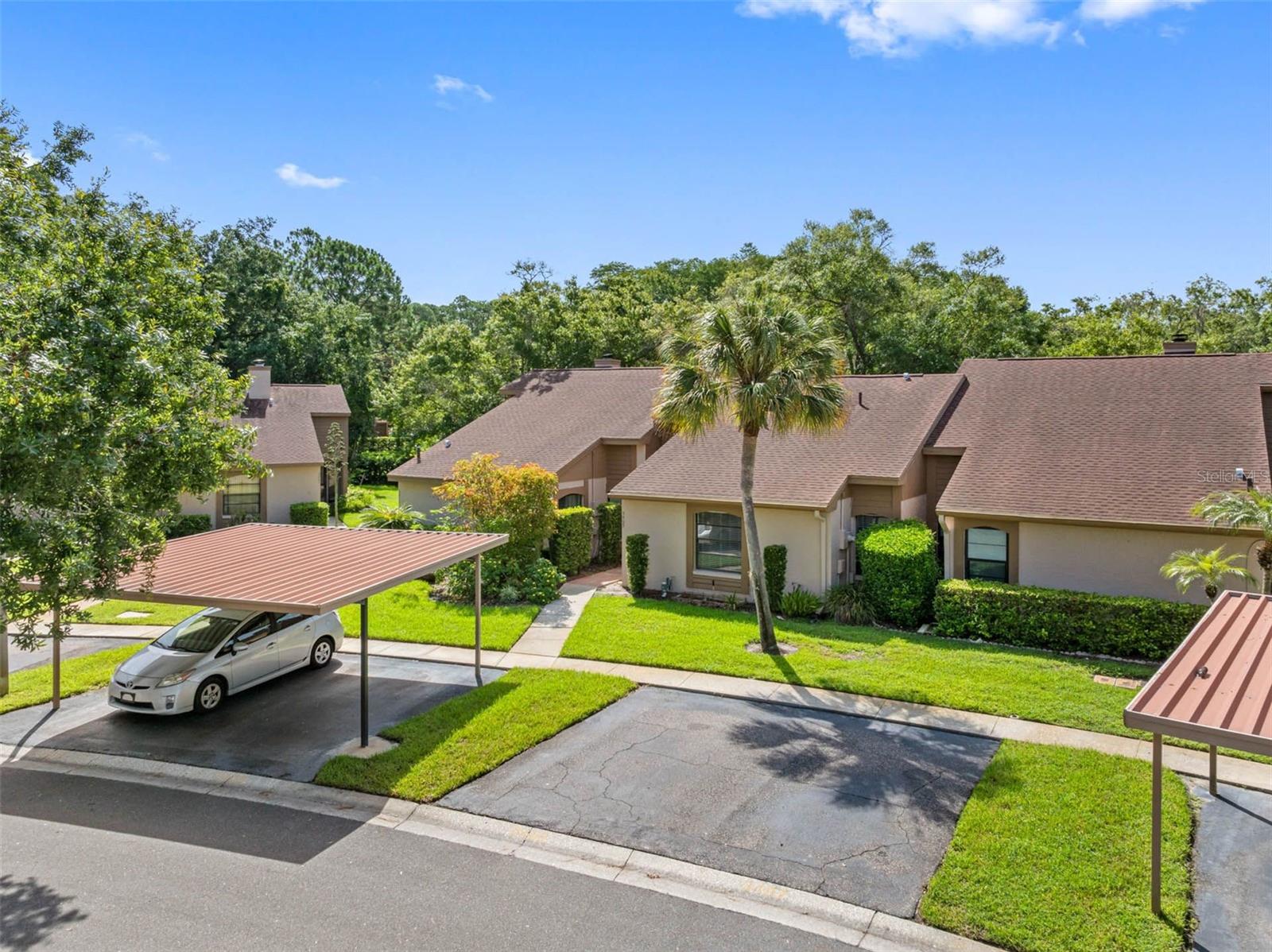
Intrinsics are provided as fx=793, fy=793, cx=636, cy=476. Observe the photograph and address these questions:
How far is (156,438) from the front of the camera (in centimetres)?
1031

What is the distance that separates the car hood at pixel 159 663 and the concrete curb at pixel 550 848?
1415 millimetres

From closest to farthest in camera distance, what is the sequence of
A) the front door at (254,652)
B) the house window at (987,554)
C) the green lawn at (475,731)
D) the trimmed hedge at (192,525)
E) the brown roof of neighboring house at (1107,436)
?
the green lawn at (475,731) < the front door at (254,652) < the brown roof of neighboring house at (1107,436) < the house window at (987,554) < the trimmed hedge at (192,525)

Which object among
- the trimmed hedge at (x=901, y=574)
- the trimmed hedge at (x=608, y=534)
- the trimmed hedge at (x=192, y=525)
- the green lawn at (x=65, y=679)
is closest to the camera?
the green lawn at (x=65, y=679)

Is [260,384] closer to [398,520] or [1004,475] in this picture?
[398,520]

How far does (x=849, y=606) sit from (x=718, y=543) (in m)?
3.83

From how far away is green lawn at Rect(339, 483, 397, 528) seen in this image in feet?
116

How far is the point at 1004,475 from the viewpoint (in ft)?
61.3

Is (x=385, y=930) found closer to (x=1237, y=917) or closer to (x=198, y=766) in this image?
(x=198, y=766)

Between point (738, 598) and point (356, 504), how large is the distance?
24.4m

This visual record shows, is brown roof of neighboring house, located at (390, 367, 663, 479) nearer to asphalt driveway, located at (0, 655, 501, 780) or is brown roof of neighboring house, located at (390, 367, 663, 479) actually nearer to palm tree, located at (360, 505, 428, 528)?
palm tree, located at (360, 505, 428, 528)


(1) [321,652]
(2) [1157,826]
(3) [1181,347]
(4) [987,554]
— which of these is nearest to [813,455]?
(4) [987,554]

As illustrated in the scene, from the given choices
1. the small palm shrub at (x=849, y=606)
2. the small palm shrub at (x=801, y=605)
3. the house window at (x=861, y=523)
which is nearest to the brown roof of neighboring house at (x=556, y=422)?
the house window at (x=861, y=523)

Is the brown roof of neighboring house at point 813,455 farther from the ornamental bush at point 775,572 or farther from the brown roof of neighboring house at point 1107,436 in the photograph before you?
the ornamental bush at point 775,572

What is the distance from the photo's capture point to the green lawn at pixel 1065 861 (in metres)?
7.13
